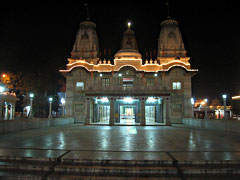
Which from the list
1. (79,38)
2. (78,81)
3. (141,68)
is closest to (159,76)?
(141,68)

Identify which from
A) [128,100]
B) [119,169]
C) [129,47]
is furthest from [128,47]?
[119,169]

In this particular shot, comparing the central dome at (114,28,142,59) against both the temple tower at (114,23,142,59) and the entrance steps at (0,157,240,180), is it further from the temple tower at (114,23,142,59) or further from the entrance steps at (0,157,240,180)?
the entrance steps at (0,157,240,180)

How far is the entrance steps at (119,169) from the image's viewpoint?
6.67 metres

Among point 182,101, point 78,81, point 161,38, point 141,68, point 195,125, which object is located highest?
point 161,38

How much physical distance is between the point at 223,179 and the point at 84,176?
466 centimetres

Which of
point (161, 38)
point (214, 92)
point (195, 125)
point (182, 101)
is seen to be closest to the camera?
point (195, 125)

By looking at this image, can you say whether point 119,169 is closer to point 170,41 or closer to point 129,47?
point 170,41

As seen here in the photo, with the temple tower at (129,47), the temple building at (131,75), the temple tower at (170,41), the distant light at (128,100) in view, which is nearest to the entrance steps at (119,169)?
the distant light at (128,100)

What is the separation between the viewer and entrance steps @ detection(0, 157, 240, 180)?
21.9ft

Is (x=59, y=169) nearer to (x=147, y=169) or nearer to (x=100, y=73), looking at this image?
(x=147, y=169)

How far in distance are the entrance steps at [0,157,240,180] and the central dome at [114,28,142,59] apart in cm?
3322

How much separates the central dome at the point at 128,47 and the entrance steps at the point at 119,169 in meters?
33.2

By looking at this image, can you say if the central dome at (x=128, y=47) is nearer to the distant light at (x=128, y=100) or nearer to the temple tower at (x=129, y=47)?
the temple tower at (x=129, y=47)

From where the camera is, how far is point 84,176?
6.68 m
